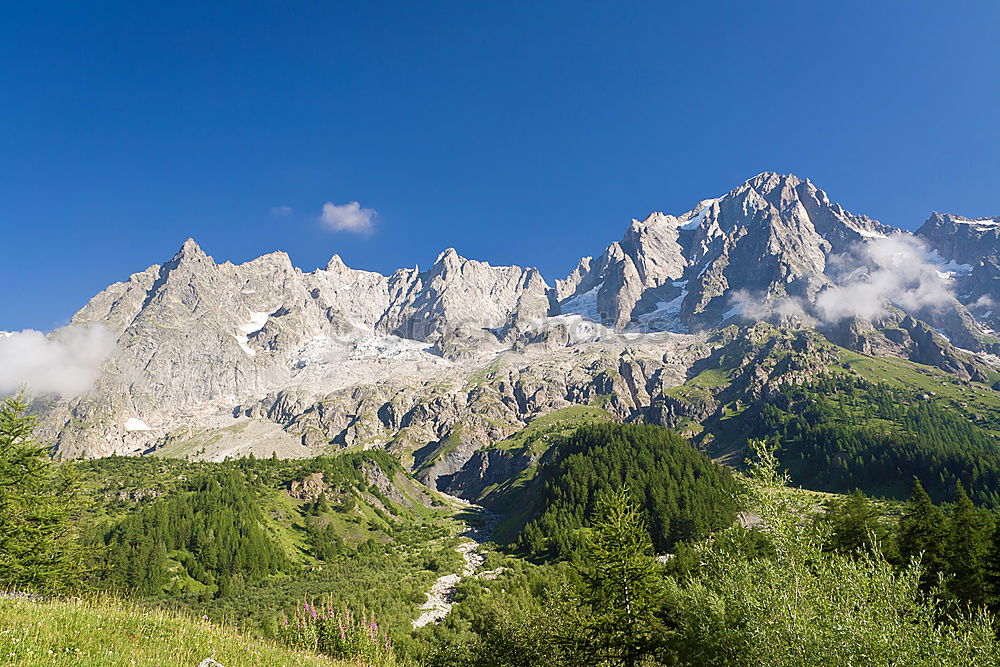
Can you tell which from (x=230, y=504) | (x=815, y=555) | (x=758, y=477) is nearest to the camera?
(x=815, y=555)

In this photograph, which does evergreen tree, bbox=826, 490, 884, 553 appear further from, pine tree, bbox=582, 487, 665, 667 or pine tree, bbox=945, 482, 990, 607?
pine tree, bbox=582, 487, 665, 667

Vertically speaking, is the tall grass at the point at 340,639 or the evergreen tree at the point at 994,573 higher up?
the evergreen tree at the point at 994,573

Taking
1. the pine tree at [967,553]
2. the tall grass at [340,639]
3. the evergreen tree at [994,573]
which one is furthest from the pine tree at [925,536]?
the tall grass at [340,639]

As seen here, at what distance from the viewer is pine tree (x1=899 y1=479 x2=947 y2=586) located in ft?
183

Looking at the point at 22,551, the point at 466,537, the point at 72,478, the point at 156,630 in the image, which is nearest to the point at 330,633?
the point at 22,551

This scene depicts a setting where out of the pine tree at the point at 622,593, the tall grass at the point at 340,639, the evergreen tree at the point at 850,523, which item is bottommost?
the tall grass at the point at 340,639

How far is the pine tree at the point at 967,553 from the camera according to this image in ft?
168

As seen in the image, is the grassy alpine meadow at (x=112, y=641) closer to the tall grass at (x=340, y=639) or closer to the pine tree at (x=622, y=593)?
the tall grass at (x=340, y=639)

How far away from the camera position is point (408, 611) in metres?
81.6

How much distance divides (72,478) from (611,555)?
5125 centimetres

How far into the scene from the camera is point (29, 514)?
123 feet

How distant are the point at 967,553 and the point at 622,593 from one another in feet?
154

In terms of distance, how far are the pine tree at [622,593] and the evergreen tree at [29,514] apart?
42.3 metres

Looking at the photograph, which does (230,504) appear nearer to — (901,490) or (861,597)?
(861,597)
